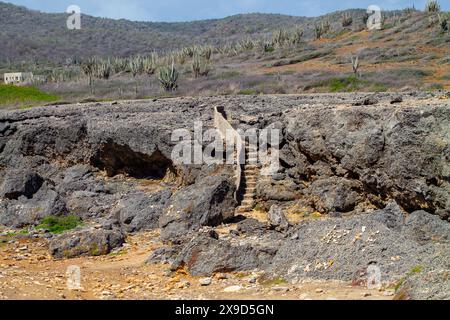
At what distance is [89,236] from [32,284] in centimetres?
364

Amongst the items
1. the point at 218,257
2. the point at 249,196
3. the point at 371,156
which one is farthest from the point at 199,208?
the point at 371,156

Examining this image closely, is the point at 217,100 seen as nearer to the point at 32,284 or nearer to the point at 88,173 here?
the point at 88,173

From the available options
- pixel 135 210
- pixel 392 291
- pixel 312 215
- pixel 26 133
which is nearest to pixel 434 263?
pixel 392 291

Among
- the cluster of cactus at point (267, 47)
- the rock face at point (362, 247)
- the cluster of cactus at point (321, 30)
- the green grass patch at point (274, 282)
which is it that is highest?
the cluster of cactus at point (321, 30)

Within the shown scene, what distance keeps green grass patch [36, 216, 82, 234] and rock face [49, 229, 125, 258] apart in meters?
1.63

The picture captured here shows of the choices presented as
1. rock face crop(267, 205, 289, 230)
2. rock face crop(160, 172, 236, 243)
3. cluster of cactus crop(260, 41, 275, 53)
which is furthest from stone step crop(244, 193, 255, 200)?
cluster of cactus crop(260, 41, 275, 53)

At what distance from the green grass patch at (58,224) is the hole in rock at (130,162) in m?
3.46

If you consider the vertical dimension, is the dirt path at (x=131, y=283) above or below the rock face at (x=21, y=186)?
below

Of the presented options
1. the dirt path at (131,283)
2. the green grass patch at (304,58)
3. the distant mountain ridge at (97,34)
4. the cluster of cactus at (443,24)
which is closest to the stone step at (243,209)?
the dirt path at (131,283)

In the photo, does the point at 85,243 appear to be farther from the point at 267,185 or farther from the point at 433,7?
the point at 433,7

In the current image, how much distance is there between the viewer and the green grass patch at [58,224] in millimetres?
14742

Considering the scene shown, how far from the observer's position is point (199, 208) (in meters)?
13.2

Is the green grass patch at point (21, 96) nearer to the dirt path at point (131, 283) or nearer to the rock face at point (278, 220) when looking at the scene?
the dirt path at point (131, 283)

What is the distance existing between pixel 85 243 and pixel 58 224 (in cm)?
268
